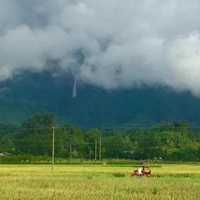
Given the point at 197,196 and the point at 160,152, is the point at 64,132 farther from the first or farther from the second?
the point at 197,196

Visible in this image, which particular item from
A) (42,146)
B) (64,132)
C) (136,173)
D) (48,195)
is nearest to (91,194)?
(48,195)

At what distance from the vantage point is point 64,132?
185m

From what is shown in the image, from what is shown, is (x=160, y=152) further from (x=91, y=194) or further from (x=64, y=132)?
(x=91, y=194)

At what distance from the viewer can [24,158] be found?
415 ft

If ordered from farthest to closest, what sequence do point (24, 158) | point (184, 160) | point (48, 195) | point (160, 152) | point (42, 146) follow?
point (42, 146), point (160, 152), point (184, 160), point (24, 158), point (48, 195)

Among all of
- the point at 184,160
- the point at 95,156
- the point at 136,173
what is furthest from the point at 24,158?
the point at 136,173

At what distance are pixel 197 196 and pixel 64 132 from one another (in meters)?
154

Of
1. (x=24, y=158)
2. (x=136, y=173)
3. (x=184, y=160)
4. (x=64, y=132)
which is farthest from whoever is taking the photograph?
(x=64, y=132)

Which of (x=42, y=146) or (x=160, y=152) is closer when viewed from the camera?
(x=160, y=152)

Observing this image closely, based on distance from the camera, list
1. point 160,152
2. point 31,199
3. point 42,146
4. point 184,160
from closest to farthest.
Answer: point 31,199 → point 184,160 → point 160,152 → point 42,146

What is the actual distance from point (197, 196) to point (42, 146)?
138 metres

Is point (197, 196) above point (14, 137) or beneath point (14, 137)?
beneath

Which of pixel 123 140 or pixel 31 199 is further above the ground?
pixel 123 140

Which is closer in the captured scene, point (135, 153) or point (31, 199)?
point (31, 199)
